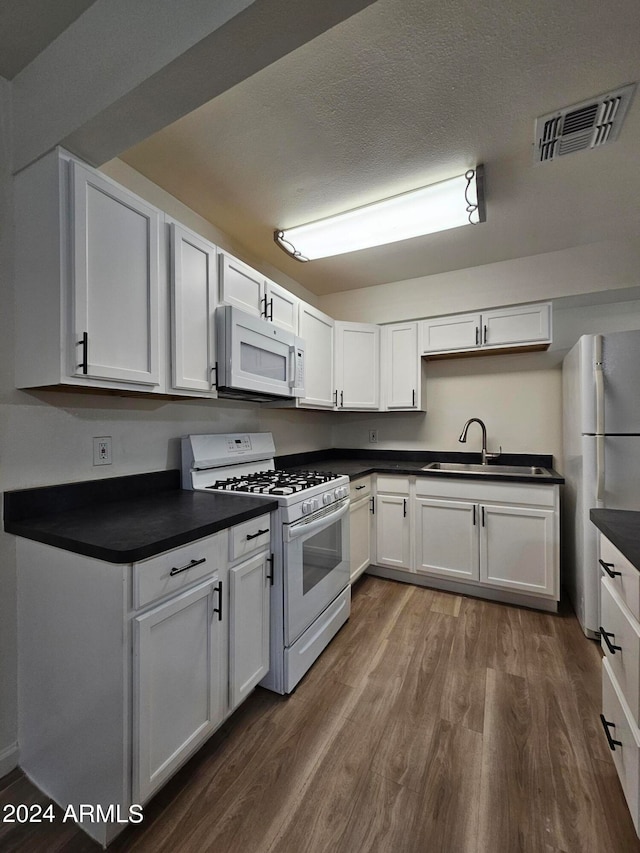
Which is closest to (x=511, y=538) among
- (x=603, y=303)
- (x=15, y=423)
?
(x=603, y=303)

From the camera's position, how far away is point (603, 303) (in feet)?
8.36

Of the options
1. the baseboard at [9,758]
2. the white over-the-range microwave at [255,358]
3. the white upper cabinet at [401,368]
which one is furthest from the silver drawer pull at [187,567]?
the white upper cabinet at [401,368]

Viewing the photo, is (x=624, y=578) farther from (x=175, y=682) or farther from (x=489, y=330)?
(x=489, y=330)

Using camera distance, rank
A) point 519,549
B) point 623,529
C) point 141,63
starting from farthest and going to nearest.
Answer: point 519,549
point 623,529
point 141,63

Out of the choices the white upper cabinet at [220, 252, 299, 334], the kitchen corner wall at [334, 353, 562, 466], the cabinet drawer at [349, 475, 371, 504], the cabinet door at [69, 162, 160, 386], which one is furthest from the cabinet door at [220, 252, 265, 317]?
the kitchen corner wall at [334, 353, 562, 466]

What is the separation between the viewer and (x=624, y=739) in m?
1.09

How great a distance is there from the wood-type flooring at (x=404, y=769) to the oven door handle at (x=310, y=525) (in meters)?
0.72

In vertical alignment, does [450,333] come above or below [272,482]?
above

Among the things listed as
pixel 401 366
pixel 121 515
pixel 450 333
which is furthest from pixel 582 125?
pixel 121 515

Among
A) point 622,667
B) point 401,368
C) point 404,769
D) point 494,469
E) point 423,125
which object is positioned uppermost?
point 423,125

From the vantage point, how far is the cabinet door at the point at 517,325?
264 cm

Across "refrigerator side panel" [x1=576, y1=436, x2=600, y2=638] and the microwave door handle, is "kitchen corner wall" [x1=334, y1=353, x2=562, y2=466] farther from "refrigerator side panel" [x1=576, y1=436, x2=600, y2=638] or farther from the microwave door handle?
the microwave door handle

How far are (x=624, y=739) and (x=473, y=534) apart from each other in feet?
5.01

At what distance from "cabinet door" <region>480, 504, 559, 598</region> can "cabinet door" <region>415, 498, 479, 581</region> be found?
7cm
